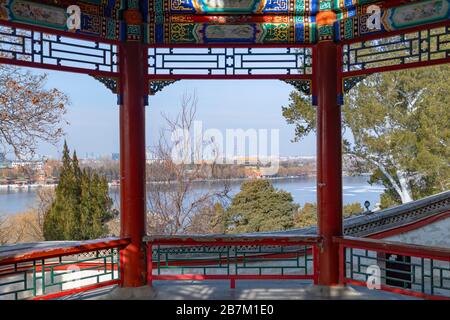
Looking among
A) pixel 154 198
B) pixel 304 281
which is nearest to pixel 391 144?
pixel 154 198

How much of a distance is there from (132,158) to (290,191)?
40.8 feet

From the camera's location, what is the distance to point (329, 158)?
5012 millimetres

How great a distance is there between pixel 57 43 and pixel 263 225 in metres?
10.6

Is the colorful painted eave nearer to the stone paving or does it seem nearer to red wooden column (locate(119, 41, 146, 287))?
red wooden column (locate(119, 41, 146, 287))

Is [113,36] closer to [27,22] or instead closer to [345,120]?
[27,22]

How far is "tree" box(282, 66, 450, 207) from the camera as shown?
41.0 feet

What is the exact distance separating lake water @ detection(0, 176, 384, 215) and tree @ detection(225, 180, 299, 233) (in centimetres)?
99

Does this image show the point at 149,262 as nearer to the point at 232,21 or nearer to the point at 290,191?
the point at 232,21

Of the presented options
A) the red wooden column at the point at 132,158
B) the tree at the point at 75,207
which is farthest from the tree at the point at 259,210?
the red wooden column at the point at 132,158

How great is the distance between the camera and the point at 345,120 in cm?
1334
